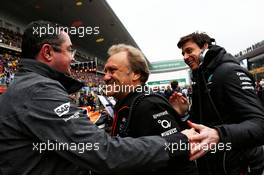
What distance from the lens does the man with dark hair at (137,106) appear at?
1.50 metres

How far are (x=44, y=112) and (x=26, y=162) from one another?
0.25 m

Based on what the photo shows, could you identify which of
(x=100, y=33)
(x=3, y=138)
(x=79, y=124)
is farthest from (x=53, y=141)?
(x=100, y=33)

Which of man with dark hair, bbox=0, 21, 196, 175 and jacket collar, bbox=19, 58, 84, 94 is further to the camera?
jacket collar, bbox=19, 58, 84, 94

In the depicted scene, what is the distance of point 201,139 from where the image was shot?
1380 millimetres

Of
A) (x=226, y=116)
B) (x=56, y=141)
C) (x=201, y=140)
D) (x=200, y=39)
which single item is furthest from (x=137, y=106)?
(x=200, y=39)

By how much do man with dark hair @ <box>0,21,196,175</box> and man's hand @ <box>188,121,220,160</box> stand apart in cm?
6

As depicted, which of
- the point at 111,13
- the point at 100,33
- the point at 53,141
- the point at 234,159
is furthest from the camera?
the point at 100,33

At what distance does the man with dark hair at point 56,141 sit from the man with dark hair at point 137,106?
0.11 metres

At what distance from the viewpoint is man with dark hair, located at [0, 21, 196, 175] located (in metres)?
1.23

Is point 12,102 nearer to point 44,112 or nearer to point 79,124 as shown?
point 44,112

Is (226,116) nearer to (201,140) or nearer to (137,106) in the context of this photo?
(201,140)

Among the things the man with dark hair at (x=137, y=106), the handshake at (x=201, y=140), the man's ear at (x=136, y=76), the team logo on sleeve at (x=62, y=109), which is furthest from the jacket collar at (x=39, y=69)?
the handshake at (x=201, y=140)

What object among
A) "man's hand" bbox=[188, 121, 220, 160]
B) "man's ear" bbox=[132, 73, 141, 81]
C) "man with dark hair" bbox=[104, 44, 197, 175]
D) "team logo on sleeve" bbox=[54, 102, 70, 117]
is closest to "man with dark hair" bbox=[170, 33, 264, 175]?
"man's hand" bbox=[188, 121, 220, 160]

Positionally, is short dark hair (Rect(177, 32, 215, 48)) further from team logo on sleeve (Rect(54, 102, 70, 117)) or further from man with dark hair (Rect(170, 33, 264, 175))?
team logo on sleeve (Rect(54, 102, 70, 117))
